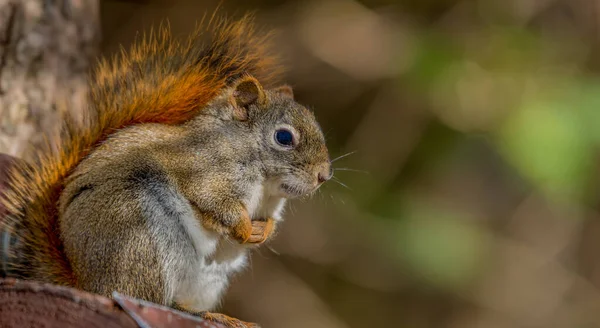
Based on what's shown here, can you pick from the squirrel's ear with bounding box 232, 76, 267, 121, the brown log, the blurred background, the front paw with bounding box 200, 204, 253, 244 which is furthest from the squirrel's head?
the blurred background

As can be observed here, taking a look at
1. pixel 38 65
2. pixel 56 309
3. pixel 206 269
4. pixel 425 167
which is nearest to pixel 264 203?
pixel 206 269

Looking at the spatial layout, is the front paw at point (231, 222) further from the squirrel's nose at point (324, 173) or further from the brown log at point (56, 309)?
the brown log at point (56, 309)

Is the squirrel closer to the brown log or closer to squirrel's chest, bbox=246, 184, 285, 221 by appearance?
squirrel's chest, bbox=246, 184, 285, 221

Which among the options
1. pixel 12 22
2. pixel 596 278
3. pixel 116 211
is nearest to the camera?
pixel 116 211

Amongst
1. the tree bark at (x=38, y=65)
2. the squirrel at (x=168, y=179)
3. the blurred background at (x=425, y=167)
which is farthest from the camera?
the blurred background at (x=425, y=167)

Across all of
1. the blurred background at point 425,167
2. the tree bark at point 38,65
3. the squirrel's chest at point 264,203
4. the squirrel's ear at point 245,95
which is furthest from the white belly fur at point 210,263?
the blurred background at point 425,167

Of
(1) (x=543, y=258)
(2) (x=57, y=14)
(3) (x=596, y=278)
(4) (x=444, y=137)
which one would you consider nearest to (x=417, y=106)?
(4) (x=444, y=137)

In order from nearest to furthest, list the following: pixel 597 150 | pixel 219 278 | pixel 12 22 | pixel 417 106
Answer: pixel 219 278 < pixel 12 22 < pixel 597 150 < pixel 417 106

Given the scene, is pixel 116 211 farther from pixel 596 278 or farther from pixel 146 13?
→ pixel 596 278
